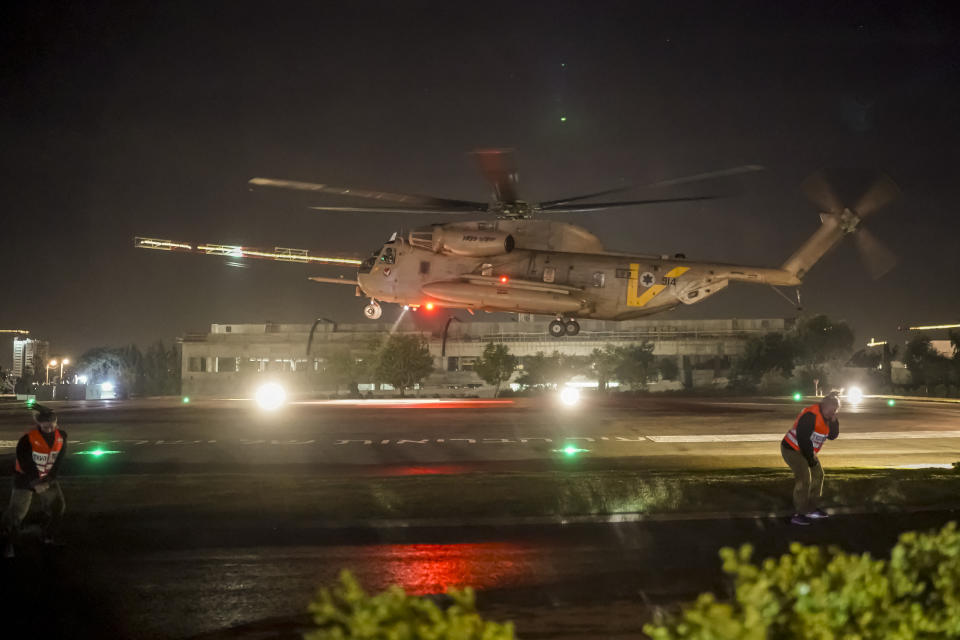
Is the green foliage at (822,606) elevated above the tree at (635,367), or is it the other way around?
the tree at (635,367)

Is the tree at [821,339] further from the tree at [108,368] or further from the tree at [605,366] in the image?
the tree at [108,368]

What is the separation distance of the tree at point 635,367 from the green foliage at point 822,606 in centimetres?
7904

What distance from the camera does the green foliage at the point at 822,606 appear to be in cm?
345

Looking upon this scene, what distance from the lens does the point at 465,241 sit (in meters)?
27.5

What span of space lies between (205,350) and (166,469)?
85.1 meters

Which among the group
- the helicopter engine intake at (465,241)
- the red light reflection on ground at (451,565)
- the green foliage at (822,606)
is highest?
the helicopter engine intake at (465,241)

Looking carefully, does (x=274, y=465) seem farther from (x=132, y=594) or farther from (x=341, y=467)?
(x=132, y=594)

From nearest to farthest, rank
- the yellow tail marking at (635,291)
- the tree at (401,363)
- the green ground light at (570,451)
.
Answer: the green ground light at (570,451) < the yellow tail marking at (635,291) < the tree at (401,363)

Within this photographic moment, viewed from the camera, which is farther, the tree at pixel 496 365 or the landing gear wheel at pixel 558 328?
the tree at pixel 496 365

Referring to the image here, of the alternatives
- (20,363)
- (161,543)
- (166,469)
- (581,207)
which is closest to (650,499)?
(161,543)

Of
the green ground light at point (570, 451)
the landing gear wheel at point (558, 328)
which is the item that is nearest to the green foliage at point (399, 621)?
the green ground light at point (570, 451)

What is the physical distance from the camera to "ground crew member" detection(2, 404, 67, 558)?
1041 cm

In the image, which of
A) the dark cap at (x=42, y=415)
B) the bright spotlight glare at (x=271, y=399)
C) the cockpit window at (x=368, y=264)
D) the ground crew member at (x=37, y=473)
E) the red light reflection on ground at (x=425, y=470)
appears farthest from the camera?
the bright spotlight glare at (x=271, y=399)

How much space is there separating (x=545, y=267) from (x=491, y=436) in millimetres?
5965
